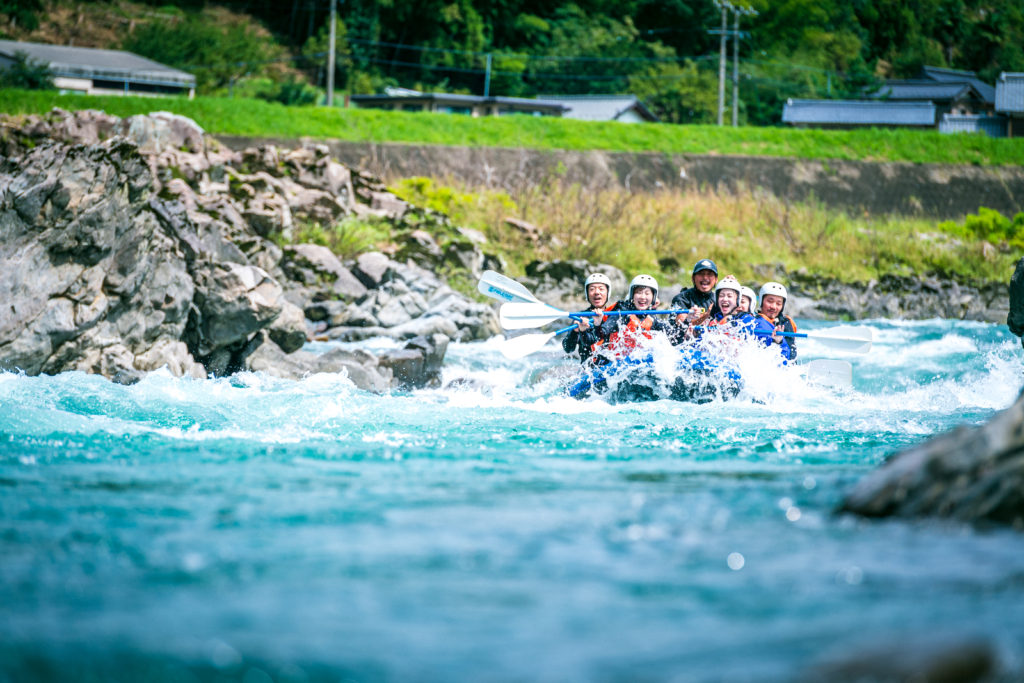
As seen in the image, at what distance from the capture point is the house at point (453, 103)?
3438 cm

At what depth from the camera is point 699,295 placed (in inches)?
415

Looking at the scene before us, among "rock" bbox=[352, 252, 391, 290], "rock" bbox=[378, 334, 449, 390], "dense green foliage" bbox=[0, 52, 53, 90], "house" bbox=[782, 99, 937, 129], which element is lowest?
"rock" bbox=[378, 334, 449, 390]

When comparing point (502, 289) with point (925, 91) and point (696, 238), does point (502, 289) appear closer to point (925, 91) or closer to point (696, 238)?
point (696, 238)

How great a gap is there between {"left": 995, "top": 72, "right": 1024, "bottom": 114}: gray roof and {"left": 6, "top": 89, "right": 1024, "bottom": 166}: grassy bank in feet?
16.3

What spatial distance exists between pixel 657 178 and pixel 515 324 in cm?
1939

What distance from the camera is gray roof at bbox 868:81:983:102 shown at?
42656mm

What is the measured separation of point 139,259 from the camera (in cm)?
975

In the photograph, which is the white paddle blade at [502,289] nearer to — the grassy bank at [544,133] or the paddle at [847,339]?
the paddle at [847,339]

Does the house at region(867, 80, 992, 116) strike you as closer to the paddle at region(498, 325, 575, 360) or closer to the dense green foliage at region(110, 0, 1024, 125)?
the dense green foliage at region(110, 0, 1024, 125)

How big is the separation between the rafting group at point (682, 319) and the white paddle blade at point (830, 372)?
0.84 feet

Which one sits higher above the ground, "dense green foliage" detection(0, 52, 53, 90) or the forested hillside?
the forested hillside

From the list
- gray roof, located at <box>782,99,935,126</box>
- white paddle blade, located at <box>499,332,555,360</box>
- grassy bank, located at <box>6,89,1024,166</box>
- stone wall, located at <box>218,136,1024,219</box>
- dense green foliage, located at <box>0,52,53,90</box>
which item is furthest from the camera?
gray roof, located at <box>782,99,935,126</box>

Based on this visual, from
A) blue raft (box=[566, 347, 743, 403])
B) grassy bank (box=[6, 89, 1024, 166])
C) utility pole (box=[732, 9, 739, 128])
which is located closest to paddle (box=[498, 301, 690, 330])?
blue raft (box=[566, 347, 743, 403])

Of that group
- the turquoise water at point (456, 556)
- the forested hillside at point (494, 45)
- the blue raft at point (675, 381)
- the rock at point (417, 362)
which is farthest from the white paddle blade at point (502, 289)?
the forested hillside at point (494, 45)
